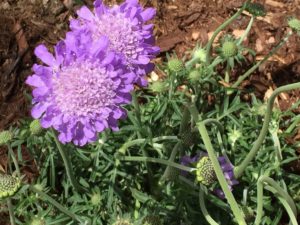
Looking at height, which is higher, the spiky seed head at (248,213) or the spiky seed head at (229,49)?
the spiky seed head at (229,49)

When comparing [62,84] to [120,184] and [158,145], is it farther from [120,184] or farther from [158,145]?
[120,184]

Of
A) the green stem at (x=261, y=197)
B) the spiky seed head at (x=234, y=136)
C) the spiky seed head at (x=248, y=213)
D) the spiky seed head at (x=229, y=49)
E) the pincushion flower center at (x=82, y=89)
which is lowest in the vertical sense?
the spiky seed head at (x=248, y=213)

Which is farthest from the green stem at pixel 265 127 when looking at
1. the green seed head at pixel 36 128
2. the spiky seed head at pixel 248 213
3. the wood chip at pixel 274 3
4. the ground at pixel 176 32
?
the wood chip at pixel 274 3

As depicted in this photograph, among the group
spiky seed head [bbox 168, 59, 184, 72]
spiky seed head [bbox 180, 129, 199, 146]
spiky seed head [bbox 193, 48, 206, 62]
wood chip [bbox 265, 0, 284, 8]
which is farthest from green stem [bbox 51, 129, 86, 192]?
wood chip [bbox 265, 0, 284, 8]

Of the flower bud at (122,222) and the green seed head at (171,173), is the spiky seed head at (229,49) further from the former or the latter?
the flower bud at (122,222)

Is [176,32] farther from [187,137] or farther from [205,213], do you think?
[205,213]
